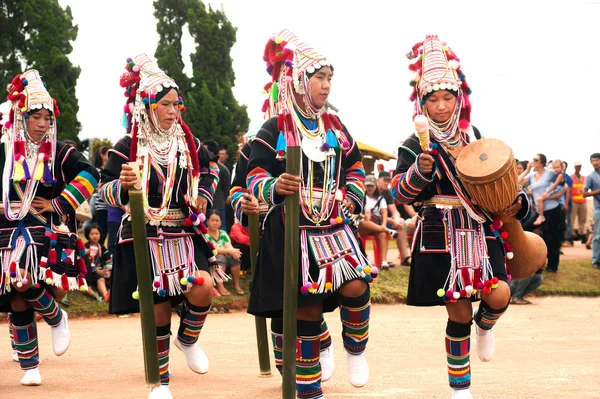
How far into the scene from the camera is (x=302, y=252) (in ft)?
19.6

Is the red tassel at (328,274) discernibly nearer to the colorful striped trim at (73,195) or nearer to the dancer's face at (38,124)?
the colorful striped trim at (73,195)

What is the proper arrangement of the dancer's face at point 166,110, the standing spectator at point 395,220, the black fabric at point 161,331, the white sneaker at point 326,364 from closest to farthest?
the white sneaker at point 326,364 < the black fabric at point 161,331 < the dancer's face at point 166,110 < the standing spectator at point 395,220

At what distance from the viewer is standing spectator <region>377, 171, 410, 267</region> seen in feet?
51.3

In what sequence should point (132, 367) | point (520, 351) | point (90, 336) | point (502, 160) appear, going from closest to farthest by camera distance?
point (502, 160)
point (132, 367)
point (520, 351)
point (90, 336)

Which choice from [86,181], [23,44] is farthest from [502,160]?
[23,44]

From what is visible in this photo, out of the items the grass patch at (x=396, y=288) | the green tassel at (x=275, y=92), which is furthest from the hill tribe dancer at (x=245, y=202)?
the grass patch at (x=396, y=288)

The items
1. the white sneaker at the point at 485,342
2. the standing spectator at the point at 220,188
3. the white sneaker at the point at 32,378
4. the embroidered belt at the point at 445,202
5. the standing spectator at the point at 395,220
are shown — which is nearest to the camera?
the embroidered belt at the point at 445,202

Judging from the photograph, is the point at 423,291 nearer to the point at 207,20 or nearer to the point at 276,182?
the point at 276,182

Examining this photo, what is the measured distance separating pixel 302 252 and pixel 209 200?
1574 mm

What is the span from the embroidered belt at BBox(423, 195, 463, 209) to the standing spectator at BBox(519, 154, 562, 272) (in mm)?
9492

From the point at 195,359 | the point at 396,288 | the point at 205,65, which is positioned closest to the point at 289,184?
the point at 195,359

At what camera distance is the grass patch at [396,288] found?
1215cm

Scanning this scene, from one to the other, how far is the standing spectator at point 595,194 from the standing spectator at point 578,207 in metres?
3.65

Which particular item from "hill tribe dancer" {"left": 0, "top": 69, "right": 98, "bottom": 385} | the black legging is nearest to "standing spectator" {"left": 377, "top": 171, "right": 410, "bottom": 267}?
the black legging
